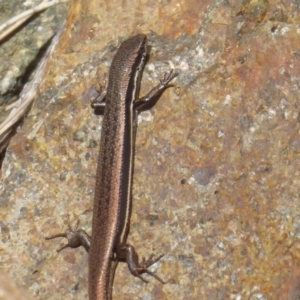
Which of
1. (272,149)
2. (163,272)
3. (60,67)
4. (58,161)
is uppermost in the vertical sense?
(60,67)

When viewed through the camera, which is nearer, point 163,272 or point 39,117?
point 163,272

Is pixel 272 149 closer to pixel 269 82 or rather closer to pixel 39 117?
pixel 269 82

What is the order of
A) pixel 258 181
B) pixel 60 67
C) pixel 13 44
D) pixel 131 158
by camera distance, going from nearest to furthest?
pixel 258 181 → pixel 131 158 → pixel 60 67 → pixel 13 44

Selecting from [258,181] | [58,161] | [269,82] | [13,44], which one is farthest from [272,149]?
[13,44]

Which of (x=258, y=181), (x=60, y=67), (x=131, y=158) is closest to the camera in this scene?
(x=258, y=181)

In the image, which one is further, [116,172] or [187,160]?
[116,172]

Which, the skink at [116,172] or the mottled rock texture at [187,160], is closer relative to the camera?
the mottled rock texture at [187,160]

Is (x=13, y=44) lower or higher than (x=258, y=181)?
higher

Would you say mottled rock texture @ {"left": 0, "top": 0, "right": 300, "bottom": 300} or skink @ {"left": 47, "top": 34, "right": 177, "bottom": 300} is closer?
mottled rock texture @ {"left": 0, "top": 0, "right": 300, "bottom": 300}
